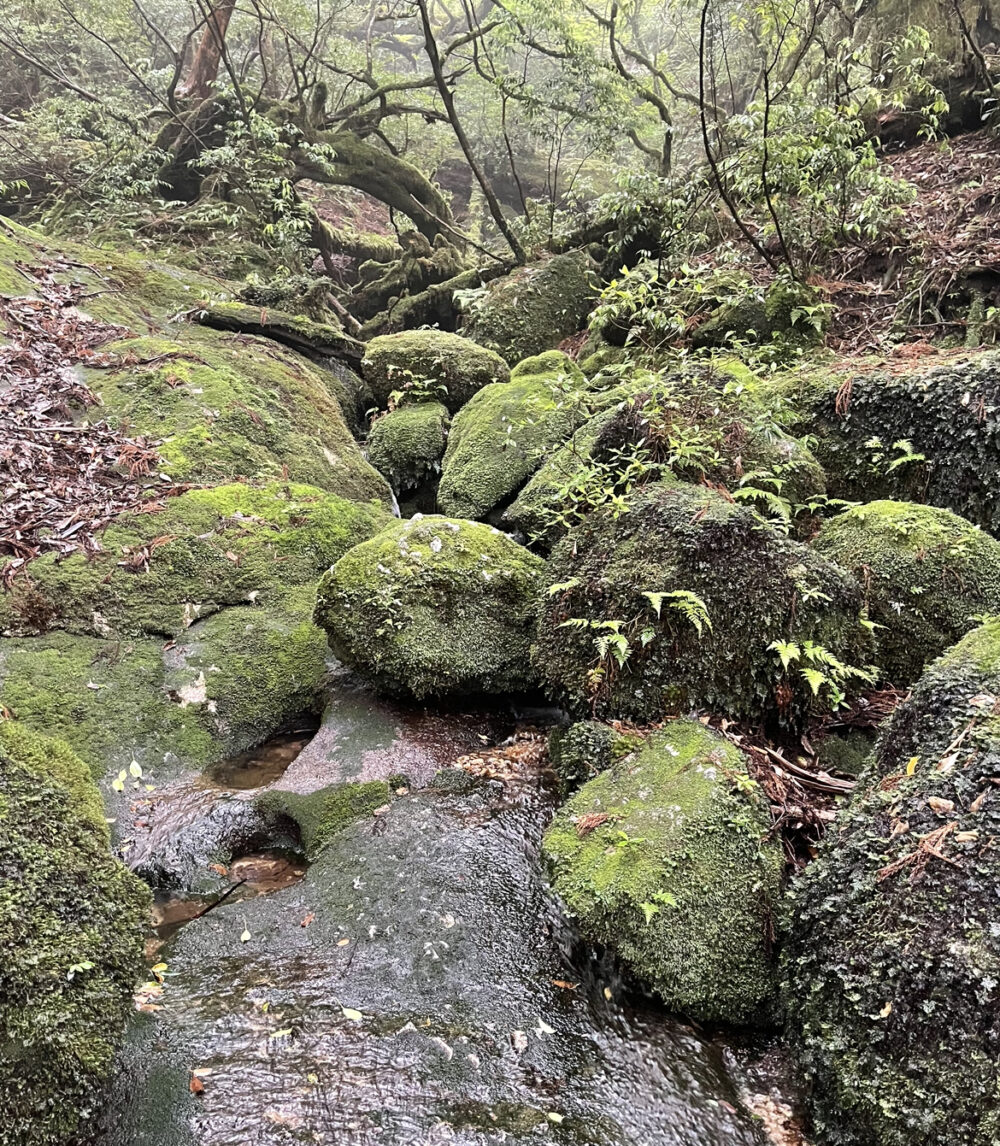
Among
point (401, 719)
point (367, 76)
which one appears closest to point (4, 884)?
point (401, 719)

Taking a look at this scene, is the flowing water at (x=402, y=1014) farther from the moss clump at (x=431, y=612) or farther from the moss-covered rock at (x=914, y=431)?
the moss-covered rock at (x=914, y=431)

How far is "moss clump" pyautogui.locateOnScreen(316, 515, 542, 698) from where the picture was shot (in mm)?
5207

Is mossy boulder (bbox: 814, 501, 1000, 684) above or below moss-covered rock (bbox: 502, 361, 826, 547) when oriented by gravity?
below

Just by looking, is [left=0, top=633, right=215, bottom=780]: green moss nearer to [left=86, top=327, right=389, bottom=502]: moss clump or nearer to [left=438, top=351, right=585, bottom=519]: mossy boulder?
[left=86, top=327, right=389, bottom=502]: moss clump

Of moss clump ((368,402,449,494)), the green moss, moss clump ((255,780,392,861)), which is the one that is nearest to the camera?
moss clump ((255,780,392,861))

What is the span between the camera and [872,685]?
14.7 feet

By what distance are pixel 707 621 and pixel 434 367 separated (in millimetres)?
6919

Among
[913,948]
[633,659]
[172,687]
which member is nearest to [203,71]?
[172,687]

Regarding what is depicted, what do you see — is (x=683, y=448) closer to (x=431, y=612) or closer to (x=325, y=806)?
(x=431, y=612)

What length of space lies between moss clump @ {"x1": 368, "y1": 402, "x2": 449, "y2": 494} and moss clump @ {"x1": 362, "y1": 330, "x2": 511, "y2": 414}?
23.2 inches

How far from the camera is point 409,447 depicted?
894cm

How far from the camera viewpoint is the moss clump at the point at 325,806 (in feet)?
14.3

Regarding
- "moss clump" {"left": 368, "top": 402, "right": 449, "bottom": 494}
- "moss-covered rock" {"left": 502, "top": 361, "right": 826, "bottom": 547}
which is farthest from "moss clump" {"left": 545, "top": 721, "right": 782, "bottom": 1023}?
"moss clump" {"left": 368, "top": 402, "right": 449, "bottom": 494}

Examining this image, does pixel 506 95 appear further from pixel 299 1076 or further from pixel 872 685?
pixel 299 1076
